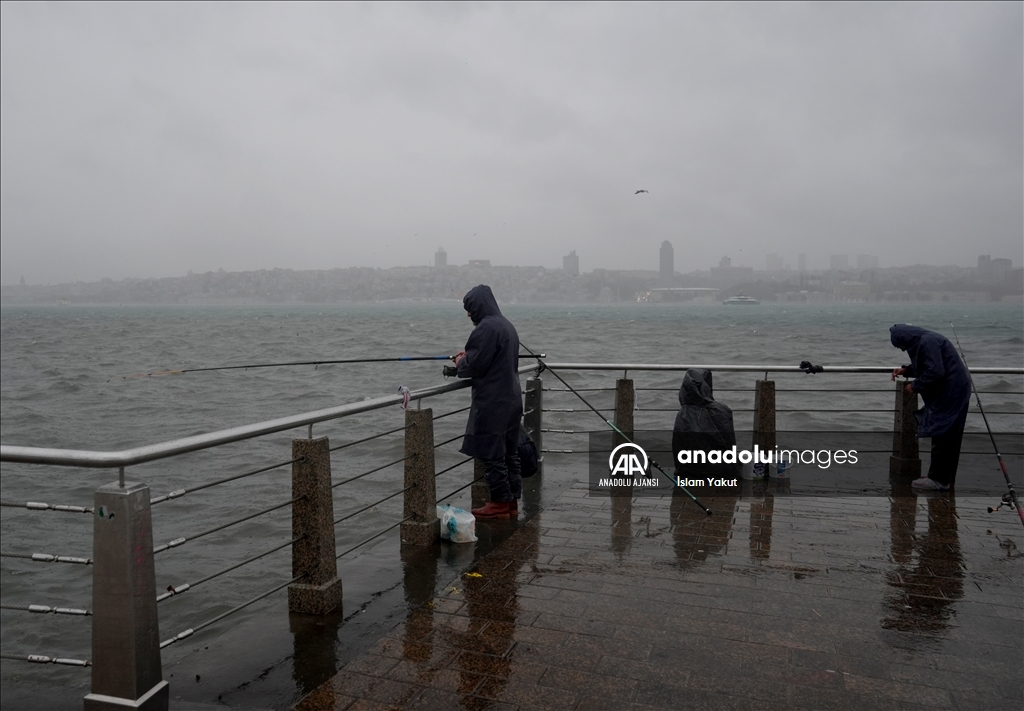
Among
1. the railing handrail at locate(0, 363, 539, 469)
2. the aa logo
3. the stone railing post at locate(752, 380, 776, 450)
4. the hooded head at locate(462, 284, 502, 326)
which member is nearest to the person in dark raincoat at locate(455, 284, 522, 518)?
the hooded head at locate(462, 284, 502, 326)

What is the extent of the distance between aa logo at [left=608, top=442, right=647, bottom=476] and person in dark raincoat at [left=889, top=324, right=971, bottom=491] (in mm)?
2563

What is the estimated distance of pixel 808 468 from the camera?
8938 millimetres

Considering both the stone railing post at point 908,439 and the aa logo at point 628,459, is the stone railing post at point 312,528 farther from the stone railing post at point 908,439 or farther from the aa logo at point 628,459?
the stone railing post at point 908,439

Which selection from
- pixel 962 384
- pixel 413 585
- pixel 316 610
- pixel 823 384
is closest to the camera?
pixel 316 610

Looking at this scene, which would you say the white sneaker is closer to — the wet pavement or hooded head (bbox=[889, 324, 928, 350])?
the wet pavement

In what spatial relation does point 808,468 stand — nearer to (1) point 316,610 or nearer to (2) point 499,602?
(2) point 499,602

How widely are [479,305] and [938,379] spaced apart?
430 centimetres

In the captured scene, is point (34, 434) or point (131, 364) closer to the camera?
point (34, 434)

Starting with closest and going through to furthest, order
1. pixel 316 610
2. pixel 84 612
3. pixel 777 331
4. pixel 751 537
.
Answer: pixel 84 612 → pixel 316 610 → pixel 751 537 → pixel 777 331

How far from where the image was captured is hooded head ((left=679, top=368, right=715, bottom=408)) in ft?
25.8

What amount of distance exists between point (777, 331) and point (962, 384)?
65.1 meters

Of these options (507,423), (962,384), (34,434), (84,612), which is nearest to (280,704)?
(84,612)

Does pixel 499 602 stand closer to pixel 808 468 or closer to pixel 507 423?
pixel 507 423

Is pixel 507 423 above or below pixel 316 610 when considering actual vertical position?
above
